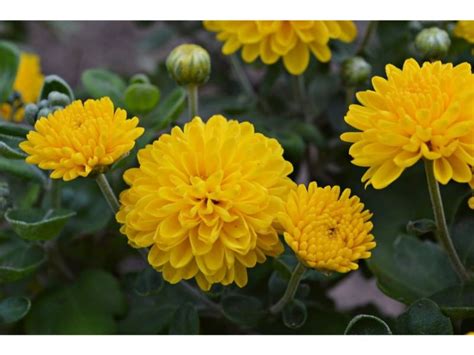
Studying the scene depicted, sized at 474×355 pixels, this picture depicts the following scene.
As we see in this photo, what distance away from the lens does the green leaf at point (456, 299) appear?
3.40 feet

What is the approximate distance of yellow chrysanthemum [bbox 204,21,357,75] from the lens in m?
1.18

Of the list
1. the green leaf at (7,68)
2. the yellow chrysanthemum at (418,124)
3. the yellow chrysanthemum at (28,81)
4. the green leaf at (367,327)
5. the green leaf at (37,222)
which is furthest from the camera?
the yellow chrysanthemum at (28,81)

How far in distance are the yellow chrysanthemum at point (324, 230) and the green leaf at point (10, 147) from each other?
357 mm

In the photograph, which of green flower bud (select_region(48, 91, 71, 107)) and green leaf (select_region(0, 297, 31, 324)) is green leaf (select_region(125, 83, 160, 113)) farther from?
green leaf (select_region(0, 297, 31, 324))

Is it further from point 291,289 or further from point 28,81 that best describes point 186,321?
point 28,81

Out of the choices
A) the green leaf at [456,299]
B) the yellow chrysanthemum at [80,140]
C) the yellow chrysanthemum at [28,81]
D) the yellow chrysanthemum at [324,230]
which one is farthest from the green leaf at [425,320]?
the yellow chrysanthemum at [28,81]

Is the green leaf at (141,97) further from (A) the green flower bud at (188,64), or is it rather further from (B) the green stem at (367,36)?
(B) the green stem at (367,36)

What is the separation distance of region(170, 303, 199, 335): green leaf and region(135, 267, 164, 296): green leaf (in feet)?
0.23

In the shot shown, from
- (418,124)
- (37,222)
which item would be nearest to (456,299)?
(418,124)

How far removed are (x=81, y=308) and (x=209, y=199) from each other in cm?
51

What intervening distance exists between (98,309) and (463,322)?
1.79 feet

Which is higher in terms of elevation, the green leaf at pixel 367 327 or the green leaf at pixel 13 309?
the green leaf at pixel 367 327

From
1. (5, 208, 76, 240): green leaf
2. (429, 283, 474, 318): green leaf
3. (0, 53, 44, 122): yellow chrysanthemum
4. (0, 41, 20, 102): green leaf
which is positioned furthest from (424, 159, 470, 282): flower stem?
(0, 53, 44, 122): yellow chrysanthemum

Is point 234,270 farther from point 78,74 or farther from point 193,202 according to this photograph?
point 78,74
